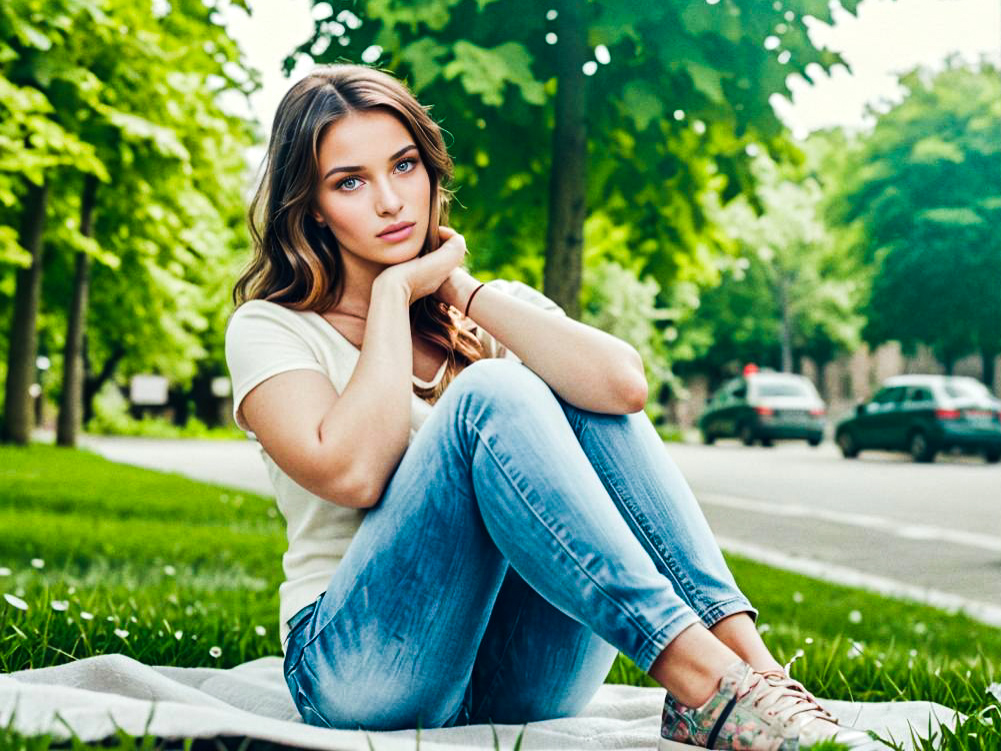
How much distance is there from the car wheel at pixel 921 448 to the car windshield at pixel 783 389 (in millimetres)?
5928

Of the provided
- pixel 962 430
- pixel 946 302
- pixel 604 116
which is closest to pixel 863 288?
pixel 946 302

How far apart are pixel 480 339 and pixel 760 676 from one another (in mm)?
1139

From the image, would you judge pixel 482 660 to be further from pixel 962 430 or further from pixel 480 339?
pixel 962 430

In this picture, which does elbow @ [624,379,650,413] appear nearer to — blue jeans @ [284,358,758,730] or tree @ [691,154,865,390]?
blue jeans @ [284,358,758,730]

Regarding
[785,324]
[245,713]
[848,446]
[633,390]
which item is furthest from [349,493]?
[785,324]

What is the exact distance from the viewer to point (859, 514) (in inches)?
448

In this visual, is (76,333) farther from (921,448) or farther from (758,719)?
(758,719)

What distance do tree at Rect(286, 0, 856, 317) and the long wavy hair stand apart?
2.43m

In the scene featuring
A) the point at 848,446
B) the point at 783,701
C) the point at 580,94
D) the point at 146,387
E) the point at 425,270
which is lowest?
the point at 146,387

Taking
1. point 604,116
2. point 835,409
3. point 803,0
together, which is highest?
point 803,0

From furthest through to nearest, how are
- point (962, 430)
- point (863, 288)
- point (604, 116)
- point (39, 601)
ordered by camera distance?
point (863, 288)
point (962, 430)
point (604, 116)
point (39, 601)

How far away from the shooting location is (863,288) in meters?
33.8

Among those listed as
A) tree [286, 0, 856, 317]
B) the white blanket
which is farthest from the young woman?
tree [286, 0, 856, 317]

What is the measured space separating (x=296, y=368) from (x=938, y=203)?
103 ft
